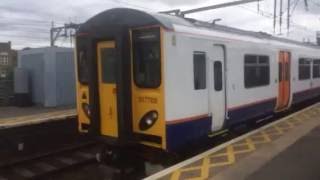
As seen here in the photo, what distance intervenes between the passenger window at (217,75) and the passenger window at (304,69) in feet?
28.3

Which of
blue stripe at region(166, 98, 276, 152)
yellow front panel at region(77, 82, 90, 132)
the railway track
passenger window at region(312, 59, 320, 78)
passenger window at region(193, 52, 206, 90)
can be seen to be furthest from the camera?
passenger window at region(312, 59, 320, 78)

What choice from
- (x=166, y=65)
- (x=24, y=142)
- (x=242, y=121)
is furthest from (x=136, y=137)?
(x=24, y=142)

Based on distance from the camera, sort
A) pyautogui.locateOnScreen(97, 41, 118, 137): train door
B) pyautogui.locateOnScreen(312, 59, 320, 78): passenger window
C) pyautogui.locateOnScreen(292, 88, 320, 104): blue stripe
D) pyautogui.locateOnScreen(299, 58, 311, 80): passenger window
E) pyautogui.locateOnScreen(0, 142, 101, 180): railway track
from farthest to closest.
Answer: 1. pyautogui.locateOnScreen(312, 59, 320, 78): passenger window
2. pyautogui.locateOnScreen(299, 58, 311, 80): passenger window
3. pyautogui.locateOnScreen(292, 88, 320, 104): blue stripe
4. pyautogui.locateOnScreen(0, 142, 101, 180): railway track
5. pyautogui.locateOnScreen(97, 41, 118, 137): train door

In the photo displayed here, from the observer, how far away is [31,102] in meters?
24.9

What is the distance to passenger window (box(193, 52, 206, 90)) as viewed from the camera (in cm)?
939

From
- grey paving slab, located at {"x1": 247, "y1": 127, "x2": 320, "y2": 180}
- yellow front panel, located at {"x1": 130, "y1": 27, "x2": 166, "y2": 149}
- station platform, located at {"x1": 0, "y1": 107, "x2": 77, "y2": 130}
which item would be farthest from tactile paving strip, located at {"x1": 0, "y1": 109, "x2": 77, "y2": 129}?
grey paving slab, located at {"x1": 247, "y1": 127, "x2": 320, "y2": 180}

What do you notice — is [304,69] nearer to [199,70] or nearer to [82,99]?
[199,70]

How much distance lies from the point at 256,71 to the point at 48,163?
5.75 m

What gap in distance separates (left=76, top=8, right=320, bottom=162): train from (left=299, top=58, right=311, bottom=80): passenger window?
7.56 metres

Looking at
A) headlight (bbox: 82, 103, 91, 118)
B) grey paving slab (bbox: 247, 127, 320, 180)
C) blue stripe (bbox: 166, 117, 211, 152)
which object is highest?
headlight (bbox: 82, 103, 91, 118)

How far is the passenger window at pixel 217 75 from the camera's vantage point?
10.2 m

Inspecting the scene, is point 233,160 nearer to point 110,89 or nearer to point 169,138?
point 169,138

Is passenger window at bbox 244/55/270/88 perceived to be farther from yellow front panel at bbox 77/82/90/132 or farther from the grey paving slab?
yellow front panel at bbox 77/82/90/132

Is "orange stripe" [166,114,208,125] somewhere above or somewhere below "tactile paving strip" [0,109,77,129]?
above
